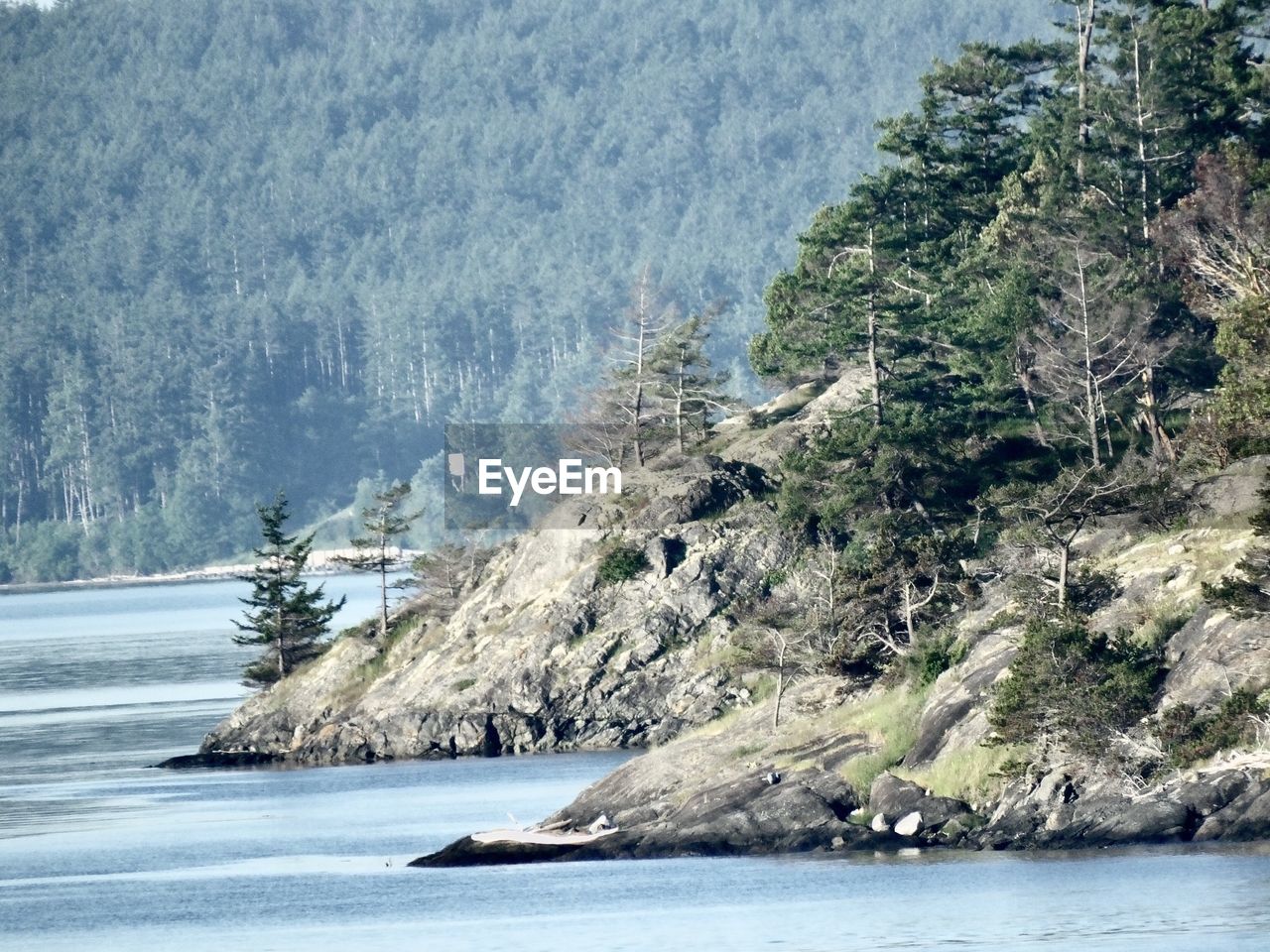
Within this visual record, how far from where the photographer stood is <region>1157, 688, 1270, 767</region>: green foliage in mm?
59875

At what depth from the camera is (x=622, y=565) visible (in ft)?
336

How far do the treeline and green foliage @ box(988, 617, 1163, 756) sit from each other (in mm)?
497

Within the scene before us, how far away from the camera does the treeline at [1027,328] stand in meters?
76.9

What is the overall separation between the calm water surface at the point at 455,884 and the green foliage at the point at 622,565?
8.94 meters

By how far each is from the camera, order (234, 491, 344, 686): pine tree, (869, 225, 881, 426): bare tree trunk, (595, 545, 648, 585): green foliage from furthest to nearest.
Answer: (234, 491, 344, 686): pine tree
(595, 545, 648, 585): green foliage
(869, 225, 881, 426): bare tree trunk

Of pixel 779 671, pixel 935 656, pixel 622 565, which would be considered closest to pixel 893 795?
pixel 935 656

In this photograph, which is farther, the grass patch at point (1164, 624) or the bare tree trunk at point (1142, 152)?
the bare tree trunk at point (1142, 152)

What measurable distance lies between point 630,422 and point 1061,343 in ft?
76.6

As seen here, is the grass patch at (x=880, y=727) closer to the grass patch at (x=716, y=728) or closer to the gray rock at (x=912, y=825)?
the gray rock at (x=912, y=825)

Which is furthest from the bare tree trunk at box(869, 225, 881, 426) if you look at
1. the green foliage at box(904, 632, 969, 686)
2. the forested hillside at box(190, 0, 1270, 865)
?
the green foliage at box(904, 632, 969, 686)

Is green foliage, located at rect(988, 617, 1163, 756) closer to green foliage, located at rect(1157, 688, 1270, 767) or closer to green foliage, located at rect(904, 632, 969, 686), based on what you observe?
green foliage, located at rect(1157, 688, 1270, 767)

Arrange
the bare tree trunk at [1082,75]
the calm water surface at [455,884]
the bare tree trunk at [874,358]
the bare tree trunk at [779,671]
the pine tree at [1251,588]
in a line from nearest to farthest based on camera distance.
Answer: the calm water surface at [455,884] → the pine tree at [1251,588] → the bare tree trunk at [779,671] → the bare tree trunk at [874,358] → the bare tree trunk at [1082,75]

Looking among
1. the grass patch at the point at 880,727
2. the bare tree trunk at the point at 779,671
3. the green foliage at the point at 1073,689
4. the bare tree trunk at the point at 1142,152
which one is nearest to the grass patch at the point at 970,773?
the green foliage at the point at 1073,689

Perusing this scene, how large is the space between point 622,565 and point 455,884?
117 ft
